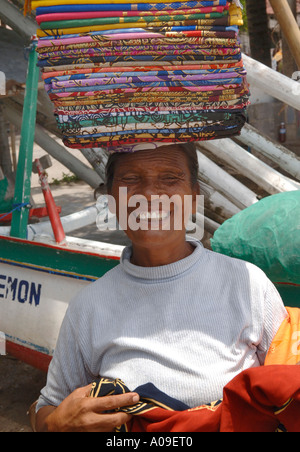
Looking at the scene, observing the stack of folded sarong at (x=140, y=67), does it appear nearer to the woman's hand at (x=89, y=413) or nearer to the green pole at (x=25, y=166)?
the woman's hand at (x=89, y=413)

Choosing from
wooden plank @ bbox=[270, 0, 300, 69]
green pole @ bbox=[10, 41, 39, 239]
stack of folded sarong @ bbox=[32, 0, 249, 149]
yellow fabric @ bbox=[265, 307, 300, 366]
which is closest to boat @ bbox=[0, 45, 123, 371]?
green pole @ bbox=[10, 41, 39, 239]

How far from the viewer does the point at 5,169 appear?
678cm

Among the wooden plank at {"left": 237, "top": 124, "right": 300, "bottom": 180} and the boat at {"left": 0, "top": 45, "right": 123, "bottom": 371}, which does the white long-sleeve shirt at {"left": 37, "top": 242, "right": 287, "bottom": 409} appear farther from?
the wooden plank at {"left": 237, "top": 124, "right": 300, "bottom": 180}

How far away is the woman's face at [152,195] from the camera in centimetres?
143

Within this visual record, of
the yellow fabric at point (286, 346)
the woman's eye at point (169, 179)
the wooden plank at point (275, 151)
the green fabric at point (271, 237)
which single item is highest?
the woman's eye at point (169, 179)

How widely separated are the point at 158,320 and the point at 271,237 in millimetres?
1068

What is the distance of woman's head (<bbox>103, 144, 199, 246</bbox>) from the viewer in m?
1.43

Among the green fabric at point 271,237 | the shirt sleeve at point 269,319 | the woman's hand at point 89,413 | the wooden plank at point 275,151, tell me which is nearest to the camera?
the woman's hand at point 89,413

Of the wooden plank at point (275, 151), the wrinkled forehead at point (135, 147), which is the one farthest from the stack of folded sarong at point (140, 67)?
the wooden plank at point (275, 151)

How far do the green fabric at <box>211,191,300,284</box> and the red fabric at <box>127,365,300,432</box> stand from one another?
1116 mm

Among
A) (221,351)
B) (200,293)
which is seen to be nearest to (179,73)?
(200,293)

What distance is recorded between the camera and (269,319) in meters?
1.37

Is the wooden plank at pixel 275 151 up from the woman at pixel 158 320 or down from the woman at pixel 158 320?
down

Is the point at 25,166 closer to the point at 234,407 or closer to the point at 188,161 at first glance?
the point at 188,161
